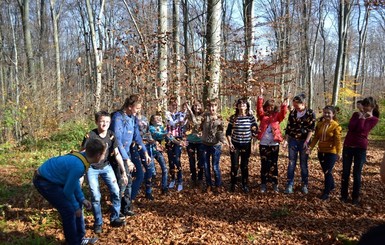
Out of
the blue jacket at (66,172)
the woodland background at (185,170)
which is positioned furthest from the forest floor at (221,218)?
the blue jacket at (66,172)

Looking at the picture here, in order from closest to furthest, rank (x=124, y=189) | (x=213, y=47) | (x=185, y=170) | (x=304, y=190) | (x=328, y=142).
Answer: (x=124, y=189) → (x=328, y=142) → (x=304, y=190) → (x=213, y=47) → (x=185, y=170)

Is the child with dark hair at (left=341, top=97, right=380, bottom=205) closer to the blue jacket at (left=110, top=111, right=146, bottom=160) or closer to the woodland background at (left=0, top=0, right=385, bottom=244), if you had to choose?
the woodland background at (left=0, top=0, right=385, bottom=244)

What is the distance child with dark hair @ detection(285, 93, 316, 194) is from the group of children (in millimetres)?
17

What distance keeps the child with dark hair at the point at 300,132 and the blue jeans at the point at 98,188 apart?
10.9 feet

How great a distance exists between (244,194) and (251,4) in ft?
20.5

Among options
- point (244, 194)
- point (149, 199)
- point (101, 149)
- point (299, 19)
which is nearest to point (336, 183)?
point (244, 194)

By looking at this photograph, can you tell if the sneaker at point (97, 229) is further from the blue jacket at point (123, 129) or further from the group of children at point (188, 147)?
the blue jacket at point (123, 129)

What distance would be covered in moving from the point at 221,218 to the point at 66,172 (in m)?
2.56

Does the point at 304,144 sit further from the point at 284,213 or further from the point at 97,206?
the point at 97,206

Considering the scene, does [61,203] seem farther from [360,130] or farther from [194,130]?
[360,130]

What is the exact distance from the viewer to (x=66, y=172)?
325 centimetres

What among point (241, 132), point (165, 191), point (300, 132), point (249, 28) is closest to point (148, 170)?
point (165, 191)

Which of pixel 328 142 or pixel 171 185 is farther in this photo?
pixel 171 185

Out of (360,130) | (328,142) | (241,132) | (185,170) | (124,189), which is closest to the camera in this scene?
(124,189)
